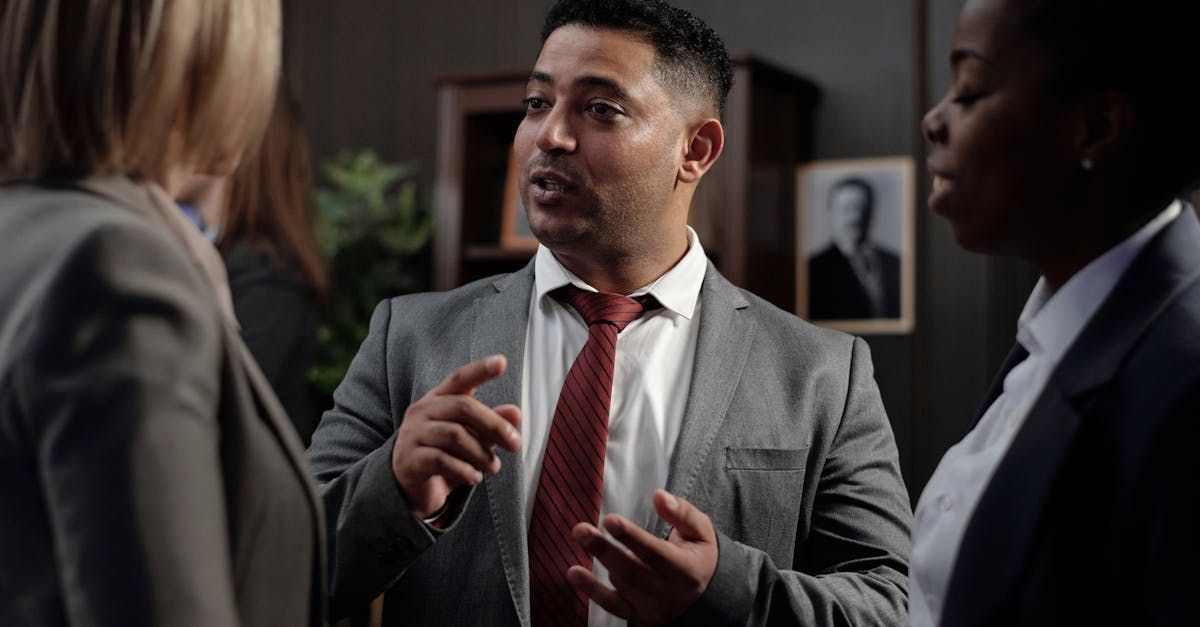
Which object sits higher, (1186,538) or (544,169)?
(544,169)

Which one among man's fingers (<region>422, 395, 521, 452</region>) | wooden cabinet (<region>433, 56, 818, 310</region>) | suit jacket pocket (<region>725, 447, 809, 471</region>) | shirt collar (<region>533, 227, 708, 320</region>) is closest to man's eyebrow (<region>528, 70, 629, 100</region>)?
shirt collar (<region>533, 227, 708, 320</region>)

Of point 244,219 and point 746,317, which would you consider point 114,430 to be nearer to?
point 746,317

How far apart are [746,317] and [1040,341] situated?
0.79m

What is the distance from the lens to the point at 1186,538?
922mm

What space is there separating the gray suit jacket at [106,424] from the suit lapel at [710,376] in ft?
3.00

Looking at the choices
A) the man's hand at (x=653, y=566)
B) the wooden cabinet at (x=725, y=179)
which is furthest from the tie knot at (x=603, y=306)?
the wooden cabinet at (x=725, y=179)

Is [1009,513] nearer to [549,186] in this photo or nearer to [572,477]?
[572,477]

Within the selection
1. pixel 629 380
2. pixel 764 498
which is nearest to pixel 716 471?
pixel 764 498

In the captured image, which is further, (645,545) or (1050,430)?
(645,545)

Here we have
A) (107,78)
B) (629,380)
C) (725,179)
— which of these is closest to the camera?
(107,78)

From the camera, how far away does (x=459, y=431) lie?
141 cm

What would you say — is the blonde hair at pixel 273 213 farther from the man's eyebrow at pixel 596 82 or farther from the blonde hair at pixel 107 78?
the blonde hair at pixel 107 78

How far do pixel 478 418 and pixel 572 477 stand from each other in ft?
1.33

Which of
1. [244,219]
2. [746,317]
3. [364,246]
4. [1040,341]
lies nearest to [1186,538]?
[1040,341]
